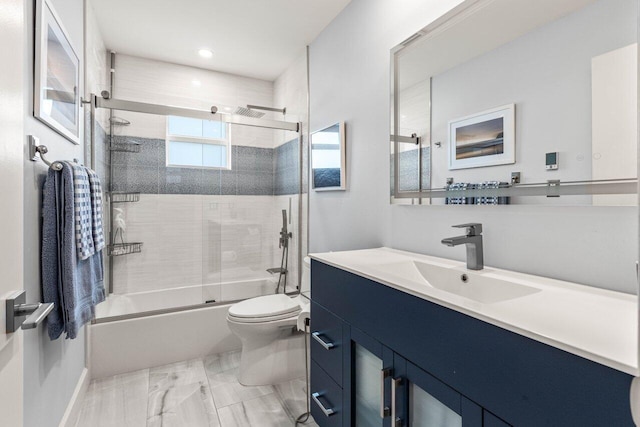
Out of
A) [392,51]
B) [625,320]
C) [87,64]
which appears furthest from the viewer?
[87,64]

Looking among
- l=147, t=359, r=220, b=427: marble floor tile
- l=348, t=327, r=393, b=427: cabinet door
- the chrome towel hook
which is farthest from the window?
l=348, t=327, r=393, b=427: cabinet door

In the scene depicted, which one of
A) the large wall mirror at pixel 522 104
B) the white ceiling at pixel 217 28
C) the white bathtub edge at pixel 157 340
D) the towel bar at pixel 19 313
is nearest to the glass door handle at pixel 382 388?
the large wall mirror at pixel 522 104

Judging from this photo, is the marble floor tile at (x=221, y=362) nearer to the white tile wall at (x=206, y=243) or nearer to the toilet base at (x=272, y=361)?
the toilet base at (x=272, y=361)

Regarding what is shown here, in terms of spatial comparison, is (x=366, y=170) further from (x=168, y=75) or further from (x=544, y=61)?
(x=168, y=75)

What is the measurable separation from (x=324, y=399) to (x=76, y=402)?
4.70ft

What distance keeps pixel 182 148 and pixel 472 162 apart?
2371 millimetres

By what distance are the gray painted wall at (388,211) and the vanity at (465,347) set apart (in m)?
0.08

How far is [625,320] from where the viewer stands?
748 millimetres

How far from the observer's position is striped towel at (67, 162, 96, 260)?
147 cm

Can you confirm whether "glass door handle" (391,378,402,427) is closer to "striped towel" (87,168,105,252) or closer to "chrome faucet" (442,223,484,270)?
"chrome faucet" (442,223,484,270)

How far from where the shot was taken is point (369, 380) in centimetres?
130

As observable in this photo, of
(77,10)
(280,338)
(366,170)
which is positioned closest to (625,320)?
(366,170)

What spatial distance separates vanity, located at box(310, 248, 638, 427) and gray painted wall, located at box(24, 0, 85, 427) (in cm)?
115

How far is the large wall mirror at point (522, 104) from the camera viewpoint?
0.96 m
